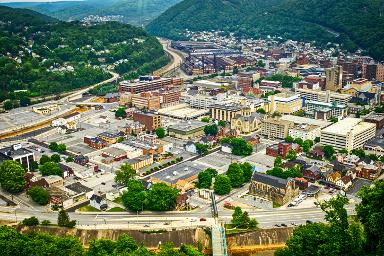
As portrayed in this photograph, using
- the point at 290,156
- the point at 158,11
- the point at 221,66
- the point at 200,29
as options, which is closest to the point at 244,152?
the point at 290,156

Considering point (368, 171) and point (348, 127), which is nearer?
point (368, 171)

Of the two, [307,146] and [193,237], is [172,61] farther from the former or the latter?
[193,237]

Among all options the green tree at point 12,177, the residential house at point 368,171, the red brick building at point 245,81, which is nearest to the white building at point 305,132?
the residential house at point 368,171

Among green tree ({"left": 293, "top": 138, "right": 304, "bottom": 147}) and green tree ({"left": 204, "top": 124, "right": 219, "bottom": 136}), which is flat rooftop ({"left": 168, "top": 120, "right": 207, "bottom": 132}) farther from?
green tree ({"left": 293, "top": 138, "right": 304, "bottom": 147})

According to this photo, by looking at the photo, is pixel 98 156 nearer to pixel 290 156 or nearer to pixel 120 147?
pixel 120 147

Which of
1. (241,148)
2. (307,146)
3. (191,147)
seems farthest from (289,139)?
(191,147)

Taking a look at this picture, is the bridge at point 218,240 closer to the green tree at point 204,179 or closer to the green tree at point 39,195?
the green tree at point 204,179

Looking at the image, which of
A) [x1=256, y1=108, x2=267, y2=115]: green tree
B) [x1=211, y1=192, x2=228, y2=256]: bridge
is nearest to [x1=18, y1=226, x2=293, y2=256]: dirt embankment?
[x1=211, y1=192, x2=228, y2=256]: bridge
